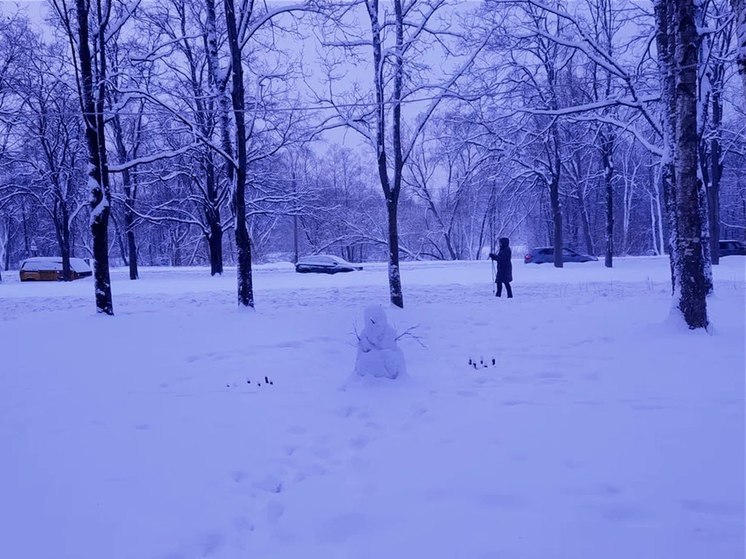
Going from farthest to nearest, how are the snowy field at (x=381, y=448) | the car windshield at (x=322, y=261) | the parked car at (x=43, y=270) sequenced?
the car windshield at (x=322, y=261)
the parked car at (x=43, y=270)
the snowy field at (x=381, y=448)

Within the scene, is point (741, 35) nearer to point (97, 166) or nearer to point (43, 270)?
point (97, 166)

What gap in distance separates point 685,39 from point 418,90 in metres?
5.34

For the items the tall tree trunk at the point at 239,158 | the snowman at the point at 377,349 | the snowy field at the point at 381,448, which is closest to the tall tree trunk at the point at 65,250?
the tall tree trunk at the point at 239,158

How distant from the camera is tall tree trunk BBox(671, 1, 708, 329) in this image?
21.6 ft

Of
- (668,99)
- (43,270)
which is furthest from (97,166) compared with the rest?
(43,270)

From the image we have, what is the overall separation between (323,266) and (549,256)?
594 inches

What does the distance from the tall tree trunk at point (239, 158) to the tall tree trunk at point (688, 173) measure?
27.1 feet

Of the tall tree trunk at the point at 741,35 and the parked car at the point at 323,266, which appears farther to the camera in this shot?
the parked car at the point at 323,266

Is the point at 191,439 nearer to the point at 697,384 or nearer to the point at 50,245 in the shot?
the point at 697,384

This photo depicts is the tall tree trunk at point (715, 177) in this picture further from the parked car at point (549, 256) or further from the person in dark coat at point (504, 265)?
the person in dark coat at point (504, 265)

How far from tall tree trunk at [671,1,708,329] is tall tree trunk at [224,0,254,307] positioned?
827cm

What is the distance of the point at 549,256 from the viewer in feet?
107

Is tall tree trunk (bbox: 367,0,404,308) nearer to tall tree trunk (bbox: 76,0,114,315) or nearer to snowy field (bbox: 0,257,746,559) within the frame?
snowy field (bbox: 0,257,746,559)

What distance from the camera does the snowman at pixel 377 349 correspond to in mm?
5539
